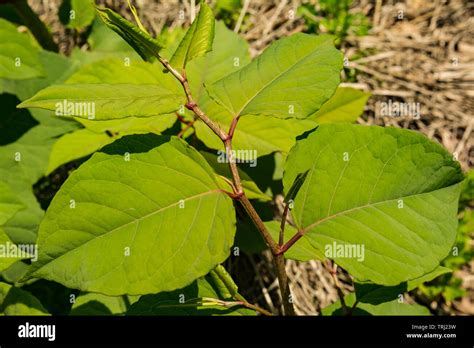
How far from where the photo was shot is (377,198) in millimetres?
669

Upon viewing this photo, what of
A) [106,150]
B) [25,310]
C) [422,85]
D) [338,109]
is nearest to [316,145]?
[106,150]

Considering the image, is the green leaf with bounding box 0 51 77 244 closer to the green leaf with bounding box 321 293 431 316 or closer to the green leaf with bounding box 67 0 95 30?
the green leaf with bounding box 67 0 95 30

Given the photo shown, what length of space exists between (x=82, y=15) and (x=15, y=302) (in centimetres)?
77

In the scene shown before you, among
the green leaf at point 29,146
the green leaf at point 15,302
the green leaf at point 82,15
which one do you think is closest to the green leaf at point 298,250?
the green leaf at point 15,302

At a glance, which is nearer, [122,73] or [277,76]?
[277,76]

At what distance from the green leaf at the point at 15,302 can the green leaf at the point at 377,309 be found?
18.2 inches

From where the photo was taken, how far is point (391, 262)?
0.63m

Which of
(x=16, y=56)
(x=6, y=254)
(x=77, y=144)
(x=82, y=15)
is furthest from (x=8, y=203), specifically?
(x=82, y=15)

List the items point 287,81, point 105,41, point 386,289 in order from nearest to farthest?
point 287,81
point 386,289
point 105,41

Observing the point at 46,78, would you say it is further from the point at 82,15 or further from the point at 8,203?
the point at 8,203

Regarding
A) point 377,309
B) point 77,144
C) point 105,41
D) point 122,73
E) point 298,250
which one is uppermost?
point 105,41

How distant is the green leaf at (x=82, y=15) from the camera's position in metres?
1.36

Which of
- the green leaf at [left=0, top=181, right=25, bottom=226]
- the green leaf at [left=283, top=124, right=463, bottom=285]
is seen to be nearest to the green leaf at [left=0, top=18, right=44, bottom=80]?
the green leaf at [left=0, top=181, right=25, bottom=226]
